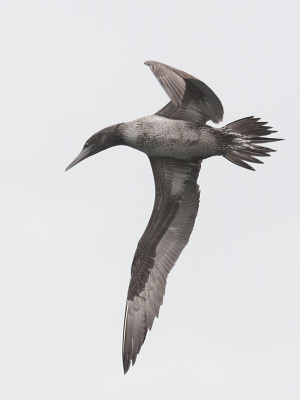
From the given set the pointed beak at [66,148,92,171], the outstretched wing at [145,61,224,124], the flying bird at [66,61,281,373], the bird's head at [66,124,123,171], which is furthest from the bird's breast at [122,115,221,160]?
the pointed beak at [66,148,92,171]

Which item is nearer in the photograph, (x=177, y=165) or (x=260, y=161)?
(x=260, y=161)

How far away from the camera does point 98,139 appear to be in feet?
47.3

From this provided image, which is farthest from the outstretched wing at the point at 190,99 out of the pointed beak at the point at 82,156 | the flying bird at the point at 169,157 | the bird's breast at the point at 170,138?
the pointed beak at the point at 82,156

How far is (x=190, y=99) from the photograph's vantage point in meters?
13.4

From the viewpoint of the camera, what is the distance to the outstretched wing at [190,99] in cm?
1215

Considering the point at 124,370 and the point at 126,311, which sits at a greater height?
the point at 126,311

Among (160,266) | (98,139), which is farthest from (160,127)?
(160,266)

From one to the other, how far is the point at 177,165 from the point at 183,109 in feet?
3.42

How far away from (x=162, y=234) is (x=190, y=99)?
245 cm

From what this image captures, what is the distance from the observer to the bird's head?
46.5 feet

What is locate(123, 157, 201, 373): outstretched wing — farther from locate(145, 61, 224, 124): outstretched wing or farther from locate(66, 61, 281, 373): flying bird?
locate(145, 61, 224, 124): outstretched wing

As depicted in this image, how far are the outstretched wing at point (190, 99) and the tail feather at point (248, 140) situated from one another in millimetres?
452

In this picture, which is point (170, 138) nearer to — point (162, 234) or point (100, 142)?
point (100, 142)

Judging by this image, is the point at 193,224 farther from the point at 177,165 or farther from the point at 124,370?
the point at 124,370
